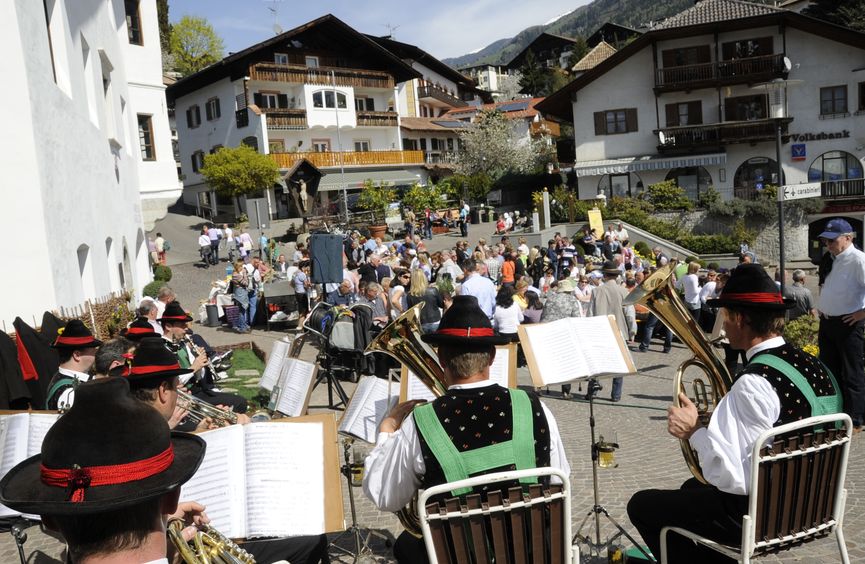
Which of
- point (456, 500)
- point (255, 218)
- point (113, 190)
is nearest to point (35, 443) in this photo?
point (456, 500)

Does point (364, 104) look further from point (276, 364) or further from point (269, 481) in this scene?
point (269, 481)

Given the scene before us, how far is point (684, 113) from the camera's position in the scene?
37.8m

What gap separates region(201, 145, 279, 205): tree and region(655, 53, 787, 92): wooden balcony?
22.1 meters

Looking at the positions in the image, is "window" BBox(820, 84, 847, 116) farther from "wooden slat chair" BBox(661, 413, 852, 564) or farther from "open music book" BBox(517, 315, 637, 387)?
"wooden slat chair" BBox(661, 413, 852, 564)

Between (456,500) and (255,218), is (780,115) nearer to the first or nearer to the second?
(456,500)

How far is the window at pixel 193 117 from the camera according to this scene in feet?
155

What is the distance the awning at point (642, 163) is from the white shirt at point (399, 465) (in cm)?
3631

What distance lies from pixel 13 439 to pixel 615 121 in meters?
38.0

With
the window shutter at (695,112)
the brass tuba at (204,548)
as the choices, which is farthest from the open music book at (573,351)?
the window shutter at (695,112)

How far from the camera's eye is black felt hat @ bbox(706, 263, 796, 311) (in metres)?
3.81

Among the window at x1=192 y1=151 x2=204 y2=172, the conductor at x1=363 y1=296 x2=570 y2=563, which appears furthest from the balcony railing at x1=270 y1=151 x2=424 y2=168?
the conductor at x1=363 y1=296 x2=570 y2=563

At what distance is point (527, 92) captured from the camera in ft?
257

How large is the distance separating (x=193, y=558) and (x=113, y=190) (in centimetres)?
1350

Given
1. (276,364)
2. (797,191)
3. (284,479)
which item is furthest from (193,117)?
(284,479)
